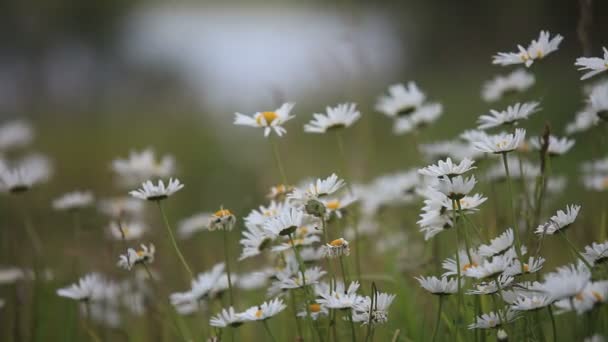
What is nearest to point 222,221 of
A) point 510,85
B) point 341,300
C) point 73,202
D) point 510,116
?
point 341,300

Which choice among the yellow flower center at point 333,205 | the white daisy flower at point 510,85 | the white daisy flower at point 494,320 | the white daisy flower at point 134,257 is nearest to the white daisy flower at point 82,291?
the white daisy flower at point 134,257

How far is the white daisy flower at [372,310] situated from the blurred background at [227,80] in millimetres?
752

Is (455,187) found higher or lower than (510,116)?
lower

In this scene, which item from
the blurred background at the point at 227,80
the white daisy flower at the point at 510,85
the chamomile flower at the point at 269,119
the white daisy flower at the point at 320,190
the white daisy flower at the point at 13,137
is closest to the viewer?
the white daisy flower at the point at 320,190

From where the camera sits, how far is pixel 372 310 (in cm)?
124

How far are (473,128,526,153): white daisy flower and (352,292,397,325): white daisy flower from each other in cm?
38

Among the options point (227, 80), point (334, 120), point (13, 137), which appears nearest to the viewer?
point (334, 120)

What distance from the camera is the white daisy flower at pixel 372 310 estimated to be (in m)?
1.25

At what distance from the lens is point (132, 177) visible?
234cm

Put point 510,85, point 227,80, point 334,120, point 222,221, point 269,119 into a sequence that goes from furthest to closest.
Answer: point 227,80
point 510,85
point 334,120
point 269,119
point 222,221

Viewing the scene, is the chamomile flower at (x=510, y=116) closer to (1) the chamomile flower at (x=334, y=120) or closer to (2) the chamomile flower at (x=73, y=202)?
(1) the chamomile flower at (x=334, y=120)

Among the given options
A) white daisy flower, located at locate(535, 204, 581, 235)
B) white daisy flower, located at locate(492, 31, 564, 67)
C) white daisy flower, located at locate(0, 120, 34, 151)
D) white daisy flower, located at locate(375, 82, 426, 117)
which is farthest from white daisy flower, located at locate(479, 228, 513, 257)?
white daisy flower, located at locate(0, 120, 34, 151)

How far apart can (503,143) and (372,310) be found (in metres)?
0.46

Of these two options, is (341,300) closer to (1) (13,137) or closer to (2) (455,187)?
(2) (455,187)
